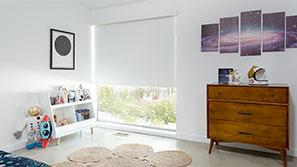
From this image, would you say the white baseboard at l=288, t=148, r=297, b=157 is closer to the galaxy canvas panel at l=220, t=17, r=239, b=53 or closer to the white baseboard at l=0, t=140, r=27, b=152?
the galaxy canvas panel at l=220, t=17, r=239, b=53

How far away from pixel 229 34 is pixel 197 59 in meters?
0.60

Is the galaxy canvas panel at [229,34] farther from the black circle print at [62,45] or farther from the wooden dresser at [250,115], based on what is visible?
the black circle print at [62,45]

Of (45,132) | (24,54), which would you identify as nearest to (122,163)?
(45,132)

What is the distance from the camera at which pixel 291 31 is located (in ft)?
9.68

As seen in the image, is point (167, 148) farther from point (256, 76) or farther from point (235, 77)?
point (256, 76)

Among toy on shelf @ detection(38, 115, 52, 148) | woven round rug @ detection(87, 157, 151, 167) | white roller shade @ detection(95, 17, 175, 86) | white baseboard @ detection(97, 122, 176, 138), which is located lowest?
woven round rug @ detection(87, 157, 151, 167)

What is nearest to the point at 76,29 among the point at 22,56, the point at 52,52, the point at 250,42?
the point at 52,52

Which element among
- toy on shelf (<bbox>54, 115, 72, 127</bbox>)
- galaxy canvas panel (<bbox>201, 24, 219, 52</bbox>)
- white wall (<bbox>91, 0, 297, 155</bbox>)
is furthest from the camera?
toy on shelf (<bbox>54, 115, 72, 127</bbox>)

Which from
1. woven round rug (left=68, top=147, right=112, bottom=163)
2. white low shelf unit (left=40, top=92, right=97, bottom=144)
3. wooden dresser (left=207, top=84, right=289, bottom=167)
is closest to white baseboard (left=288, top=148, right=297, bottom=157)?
wooden dresser (left=207, top=84, right=289, bottom=167)

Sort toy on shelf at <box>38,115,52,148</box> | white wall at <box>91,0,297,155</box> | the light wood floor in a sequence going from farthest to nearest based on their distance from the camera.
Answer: toy on shelf at <box>38,115,52,148</box>, white wall at <box>91,0,297,155</box>, the light wood floor

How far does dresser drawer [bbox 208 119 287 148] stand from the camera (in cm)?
265

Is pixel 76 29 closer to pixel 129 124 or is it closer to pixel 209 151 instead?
pixel 129 124

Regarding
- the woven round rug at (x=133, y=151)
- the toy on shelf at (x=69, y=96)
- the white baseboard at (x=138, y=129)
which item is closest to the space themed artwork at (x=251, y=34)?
the white baseboard at (x=138, y=129)

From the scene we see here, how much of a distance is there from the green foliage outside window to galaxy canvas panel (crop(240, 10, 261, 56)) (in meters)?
1.35
